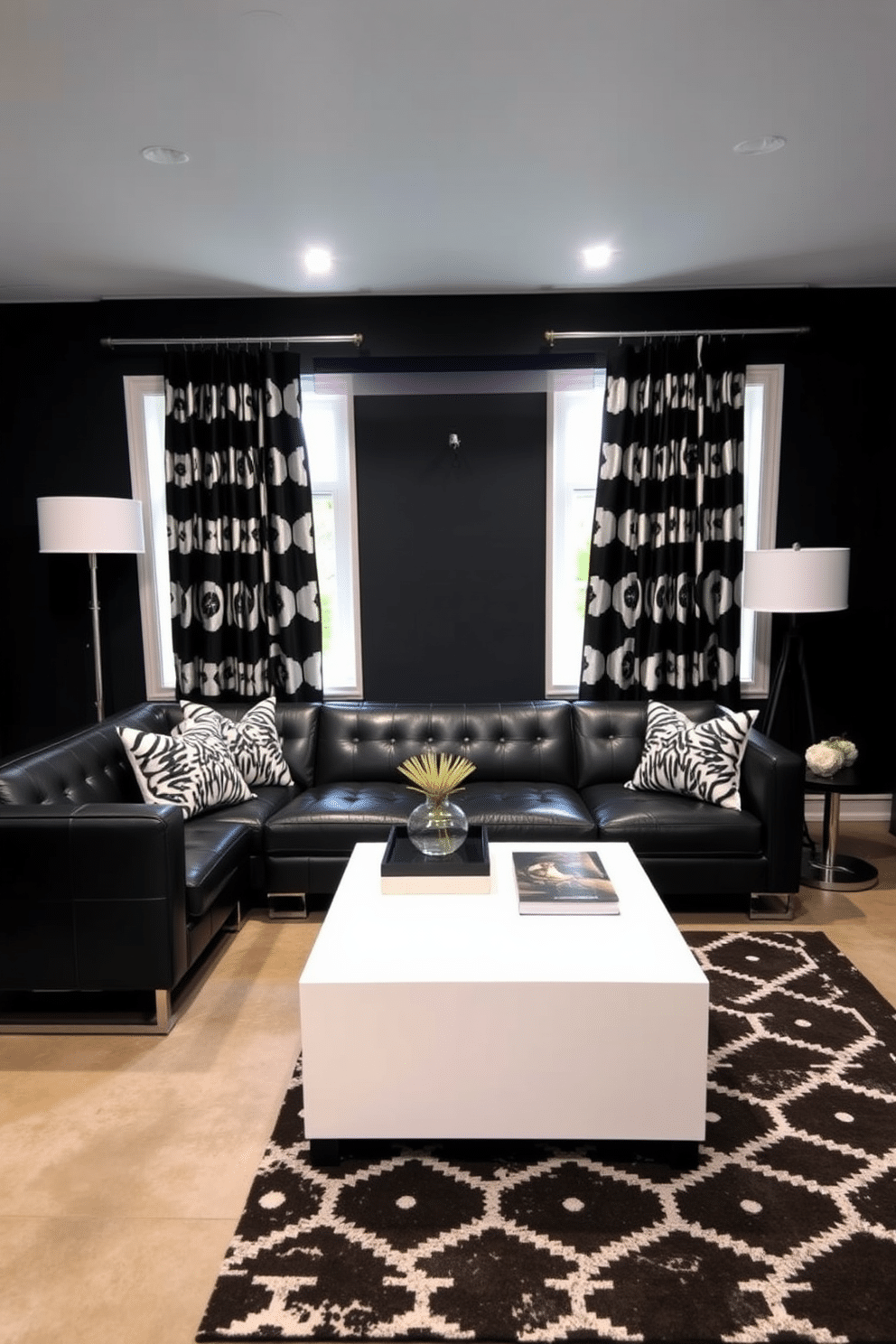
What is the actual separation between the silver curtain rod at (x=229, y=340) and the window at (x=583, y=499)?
1.10 m

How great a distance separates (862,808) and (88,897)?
3996mm

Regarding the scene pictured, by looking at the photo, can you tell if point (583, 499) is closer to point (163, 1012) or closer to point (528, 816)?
point (528, 816)

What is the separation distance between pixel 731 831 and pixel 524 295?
111 inches

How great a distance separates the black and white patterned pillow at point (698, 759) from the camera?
3.61m

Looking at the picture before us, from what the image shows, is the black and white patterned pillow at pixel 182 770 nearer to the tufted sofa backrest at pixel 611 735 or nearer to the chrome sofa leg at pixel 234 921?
the chrome sofa leg at pixel 234 921

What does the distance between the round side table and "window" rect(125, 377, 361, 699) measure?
235 centimetres

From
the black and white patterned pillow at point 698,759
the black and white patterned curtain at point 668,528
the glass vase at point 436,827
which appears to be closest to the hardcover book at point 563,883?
the glass vase at point 436,827

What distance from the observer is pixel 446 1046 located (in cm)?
204

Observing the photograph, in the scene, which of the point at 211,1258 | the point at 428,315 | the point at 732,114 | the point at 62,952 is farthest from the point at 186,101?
the point at 211,1258

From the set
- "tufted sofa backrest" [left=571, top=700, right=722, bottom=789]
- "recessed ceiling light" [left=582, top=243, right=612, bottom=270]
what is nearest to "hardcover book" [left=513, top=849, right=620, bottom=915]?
"tufted sofa backrest" [left=571, top=700, right=722, bottom=789]

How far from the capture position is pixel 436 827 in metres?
2.73

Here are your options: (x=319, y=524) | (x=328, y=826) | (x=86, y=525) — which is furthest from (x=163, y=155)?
(x=328, y=826)

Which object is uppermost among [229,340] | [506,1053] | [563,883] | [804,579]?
[229,340]

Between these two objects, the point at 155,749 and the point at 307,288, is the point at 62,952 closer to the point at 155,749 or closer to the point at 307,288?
the point at 155,749
